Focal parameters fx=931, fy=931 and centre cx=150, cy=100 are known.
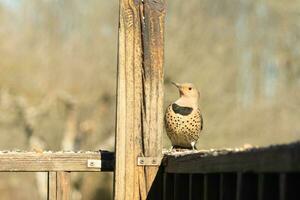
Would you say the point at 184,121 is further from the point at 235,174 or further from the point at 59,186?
the point at 235,174

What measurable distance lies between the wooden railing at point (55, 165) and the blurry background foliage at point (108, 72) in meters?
26.0

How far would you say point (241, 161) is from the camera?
10.2 feet

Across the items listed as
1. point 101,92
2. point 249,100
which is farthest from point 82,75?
point 249,100

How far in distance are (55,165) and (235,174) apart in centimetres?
122

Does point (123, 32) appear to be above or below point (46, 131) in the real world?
above

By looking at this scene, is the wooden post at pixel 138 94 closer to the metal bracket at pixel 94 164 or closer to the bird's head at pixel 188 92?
the metal bracket at pixel 94 164

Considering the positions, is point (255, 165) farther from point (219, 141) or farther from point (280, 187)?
point (219, 141)

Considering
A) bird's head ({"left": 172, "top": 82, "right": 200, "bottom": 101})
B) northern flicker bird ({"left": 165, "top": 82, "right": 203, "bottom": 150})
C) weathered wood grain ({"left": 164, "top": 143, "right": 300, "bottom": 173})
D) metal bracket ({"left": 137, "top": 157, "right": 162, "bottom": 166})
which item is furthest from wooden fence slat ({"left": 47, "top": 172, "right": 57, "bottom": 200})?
bird's head ({"left": 172, "top": 82, "right": 200, "bottom": 101})

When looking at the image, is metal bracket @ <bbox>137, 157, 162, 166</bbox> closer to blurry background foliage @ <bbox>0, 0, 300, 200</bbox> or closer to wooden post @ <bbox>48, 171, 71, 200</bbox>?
wooden post @ <bbox>48, 171, 71, 200</bbox>

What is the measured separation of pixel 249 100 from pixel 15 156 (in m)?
34.8

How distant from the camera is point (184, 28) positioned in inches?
1320

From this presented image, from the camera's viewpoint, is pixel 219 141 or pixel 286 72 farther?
pixel 286 72

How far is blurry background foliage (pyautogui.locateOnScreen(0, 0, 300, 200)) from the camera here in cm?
3259

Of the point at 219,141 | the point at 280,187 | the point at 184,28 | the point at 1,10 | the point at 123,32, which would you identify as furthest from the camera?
the point at 1,10
